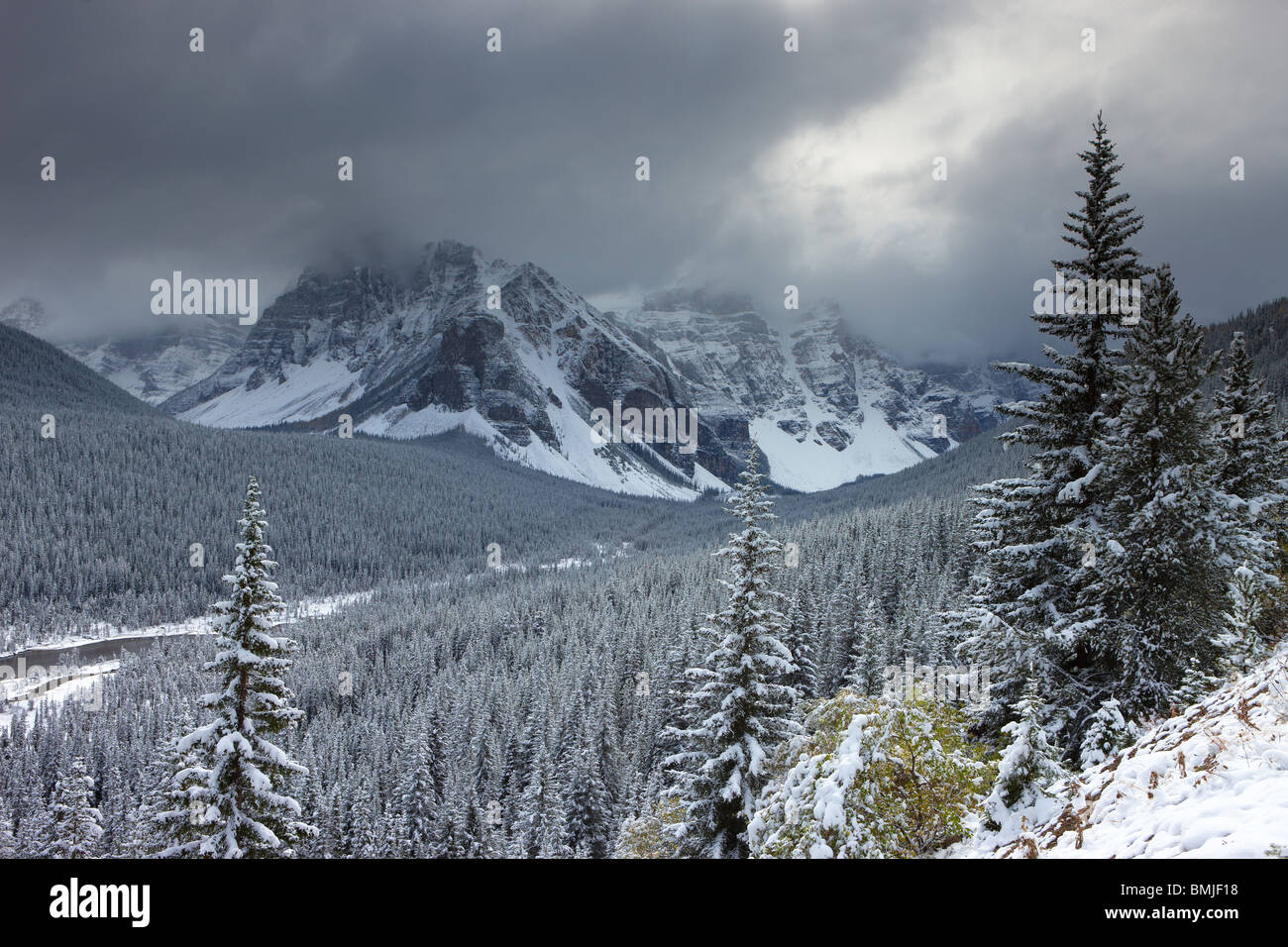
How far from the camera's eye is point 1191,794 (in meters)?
6.45

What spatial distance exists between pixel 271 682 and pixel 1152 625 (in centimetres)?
1859

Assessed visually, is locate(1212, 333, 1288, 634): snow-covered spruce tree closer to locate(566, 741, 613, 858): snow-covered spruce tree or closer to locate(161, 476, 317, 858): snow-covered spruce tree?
locate(161, 476, 317, 858): snow-covered spruce tree

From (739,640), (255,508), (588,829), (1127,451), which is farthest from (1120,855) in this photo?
(588,829)

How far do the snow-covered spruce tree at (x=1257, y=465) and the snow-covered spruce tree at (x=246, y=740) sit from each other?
25135mm

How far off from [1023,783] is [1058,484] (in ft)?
28.9

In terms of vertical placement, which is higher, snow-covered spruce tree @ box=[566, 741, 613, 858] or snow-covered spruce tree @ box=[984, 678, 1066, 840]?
snow-covered spruce tree @ box=[984, 678, 1066, 840]

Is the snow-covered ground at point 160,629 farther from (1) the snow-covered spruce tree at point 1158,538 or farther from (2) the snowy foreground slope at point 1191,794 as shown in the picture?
(2) the snowy foreground slope at point 1191,794

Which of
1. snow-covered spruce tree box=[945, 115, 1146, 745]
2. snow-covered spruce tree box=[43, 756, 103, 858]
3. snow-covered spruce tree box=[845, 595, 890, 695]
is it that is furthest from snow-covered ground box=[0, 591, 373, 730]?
snow-covered spruce tree box=[945, 115, 1146, 745]

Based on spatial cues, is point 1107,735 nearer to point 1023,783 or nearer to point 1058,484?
point 1023,783

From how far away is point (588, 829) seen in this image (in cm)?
3862

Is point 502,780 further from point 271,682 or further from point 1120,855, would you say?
point 1120,855

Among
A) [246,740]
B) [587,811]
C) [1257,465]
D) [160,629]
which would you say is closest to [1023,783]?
[246,740]

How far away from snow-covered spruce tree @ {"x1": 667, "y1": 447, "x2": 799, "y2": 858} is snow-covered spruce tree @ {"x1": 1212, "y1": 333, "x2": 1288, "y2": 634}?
13346 mm

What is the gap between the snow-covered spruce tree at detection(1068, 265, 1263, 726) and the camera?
13.0m
